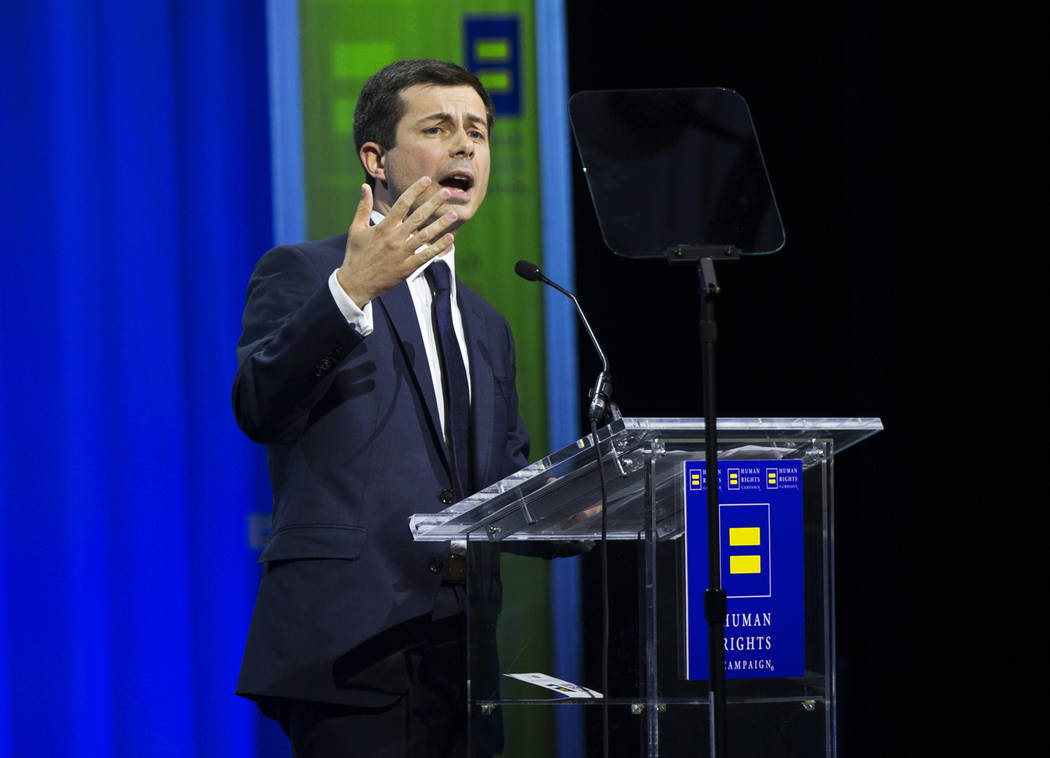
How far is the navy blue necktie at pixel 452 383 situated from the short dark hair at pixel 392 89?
0.97 feet

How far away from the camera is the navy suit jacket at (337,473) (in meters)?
1.70

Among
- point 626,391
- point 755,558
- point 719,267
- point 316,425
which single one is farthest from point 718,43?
point 755,558

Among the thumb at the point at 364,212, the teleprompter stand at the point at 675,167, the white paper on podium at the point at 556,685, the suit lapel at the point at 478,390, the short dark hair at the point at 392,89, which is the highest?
the short dark hair at the point at 392,89

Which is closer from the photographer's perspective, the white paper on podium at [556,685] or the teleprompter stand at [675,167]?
the white paper on podium at [556,685]

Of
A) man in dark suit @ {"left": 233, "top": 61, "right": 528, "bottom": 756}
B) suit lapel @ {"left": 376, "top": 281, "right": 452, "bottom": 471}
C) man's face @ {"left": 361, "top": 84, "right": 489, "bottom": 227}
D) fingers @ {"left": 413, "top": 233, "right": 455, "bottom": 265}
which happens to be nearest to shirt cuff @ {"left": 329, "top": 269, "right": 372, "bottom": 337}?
man in dark suit @ {"left": 233, "top": 61, "right": 528, "bottom": 756}

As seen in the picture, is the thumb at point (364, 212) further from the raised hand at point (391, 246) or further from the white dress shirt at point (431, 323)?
the white dress shirt at point (431, 323)

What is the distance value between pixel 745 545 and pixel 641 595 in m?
0.14

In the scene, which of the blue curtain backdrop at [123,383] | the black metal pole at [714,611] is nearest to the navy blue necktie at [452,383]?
the black metal pole at [714,611]

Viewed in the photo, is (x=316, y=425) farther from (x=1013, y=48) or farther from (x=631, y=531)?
(x=1013, y=48)

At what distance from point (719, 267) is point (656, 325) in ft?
1.04

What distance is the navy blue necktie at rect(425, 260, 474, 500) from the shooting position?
1.90 metres

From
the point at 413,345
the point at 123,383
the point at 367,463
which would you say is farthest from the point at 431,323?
the point at 123,383

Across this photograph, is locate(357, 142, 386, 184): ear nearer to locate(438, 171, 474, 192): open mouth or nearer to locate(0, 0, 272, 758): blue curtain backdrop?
locate(438, 171, 474, 192): open mouth

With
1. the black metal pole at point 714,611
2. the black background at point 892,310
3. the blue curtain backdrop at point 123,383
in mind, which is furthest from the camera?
the black background at point 892,310
